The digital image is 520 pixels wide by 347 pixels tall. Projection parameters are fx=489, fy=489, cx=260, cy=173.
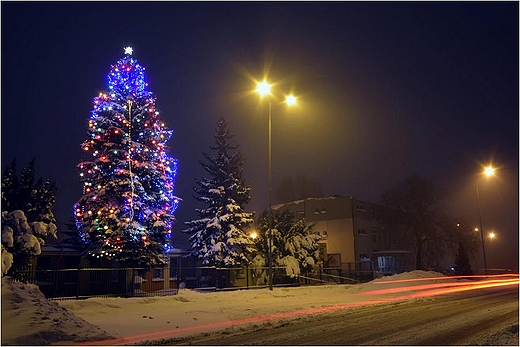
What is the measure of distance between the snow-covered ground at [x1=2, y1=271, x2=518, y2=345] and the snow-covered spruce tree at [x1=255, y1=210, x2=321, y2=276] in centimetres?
931

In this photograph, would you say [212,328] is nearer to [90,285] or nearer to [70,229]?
[90,285]

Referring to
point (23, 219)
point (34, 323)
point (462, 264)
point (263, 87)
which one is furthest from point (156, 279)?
point (462, 264)

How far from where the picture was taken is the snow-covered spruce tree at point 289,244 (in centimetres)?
3516

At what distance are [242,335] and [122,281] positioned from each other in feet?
50.8

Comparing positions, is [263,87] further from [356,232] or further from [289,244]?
[356,232]

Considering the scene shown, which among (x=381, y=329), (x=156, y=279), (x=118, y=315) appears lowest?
(x=381, y=329)

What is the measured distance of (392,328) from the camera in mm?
12883

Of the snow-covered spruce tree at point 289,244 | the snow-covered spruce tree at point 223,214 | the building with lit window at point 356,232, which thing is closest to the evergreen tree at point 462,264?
the building with lit window at point 356,232

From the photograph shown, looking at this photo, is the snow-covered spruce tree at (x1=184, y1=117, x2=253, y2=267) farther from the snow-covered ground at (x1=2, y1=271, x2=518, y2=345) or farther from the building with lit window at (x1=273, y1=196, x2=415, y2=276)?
the building with lit window at (x1=273, y1=196, x2=415, y2=276)

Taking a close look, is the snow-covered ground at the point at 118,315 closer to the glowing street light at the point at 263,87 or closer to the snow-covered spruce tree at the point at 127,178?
the snow-covered spruce tree at the point at 127,178

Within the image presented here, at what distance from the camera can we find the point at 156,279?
31.5 metres

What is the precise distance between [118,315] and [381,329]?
910 centimetres

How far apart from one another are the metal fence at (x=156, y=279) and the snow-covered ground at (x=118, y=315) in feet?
13.3

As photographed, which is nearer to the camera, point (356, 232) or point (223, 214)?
point (223, 214)
